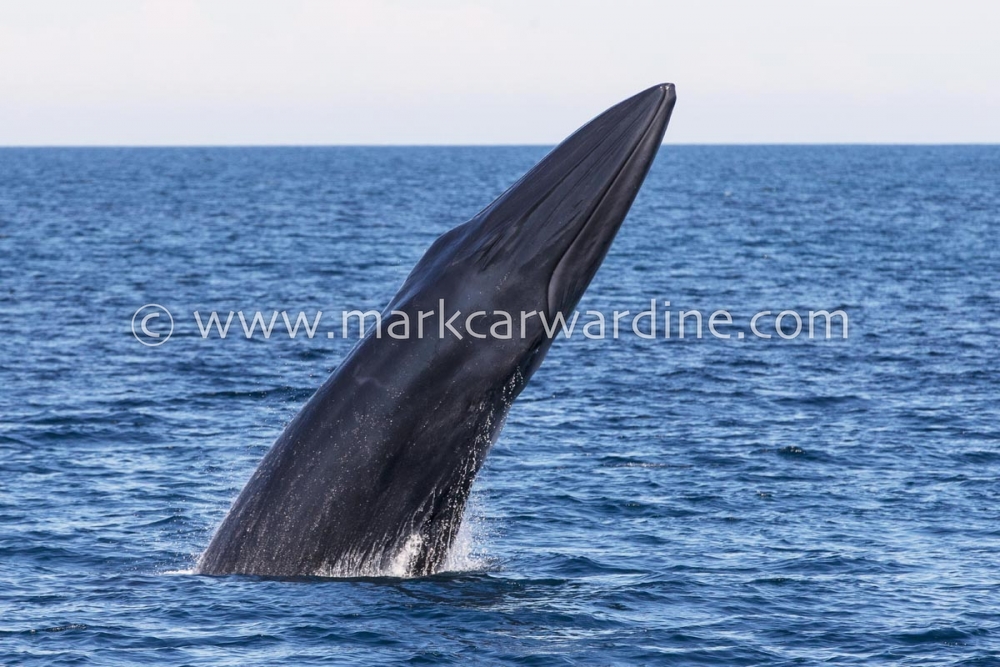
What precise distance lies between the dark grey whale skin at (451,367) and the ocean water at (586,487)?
164 centimetres

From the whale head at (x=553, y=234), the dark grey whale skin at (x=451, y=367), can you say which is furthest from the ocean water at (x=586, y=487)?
the whale head at (x=553, y=234)

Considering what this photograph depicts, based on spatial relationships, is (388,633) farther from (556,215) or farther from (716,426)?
(716,426)

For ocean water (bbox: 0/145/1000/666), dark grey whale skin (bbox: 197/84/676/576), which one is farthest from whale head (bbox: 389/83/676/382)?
ocean water (bbox: 0/145/1000/666)

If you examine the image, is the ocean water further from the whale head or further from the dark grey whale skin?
the whale head

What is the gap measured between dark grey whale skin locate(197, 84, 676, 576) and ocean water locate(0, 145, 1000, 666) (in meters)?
1.64

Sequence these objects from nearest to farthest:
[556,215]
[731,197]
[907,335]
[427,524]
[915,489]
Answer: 1. [556,215]
2. [427,524]
3. [915,489]
4. [907,335]
5. [731,197]

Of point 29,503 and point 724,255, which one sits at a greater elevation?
point 724,255

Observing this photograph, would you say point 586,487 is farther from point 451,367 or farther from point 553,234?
point 553,234

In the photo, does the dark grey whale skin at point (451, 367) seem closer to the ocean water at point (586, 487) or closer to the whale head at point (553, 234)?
the whale head at point (553, 234)

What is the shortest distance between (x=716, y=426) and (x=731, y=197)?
116293mm

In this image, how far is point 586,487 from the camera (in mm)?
26188

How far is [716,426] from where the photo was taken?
3222cm

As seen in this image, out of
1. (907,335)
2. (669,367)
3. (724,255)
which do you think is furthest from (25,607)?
(724,255)

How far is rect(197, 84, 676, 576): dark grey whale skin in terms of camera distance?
572 inches
